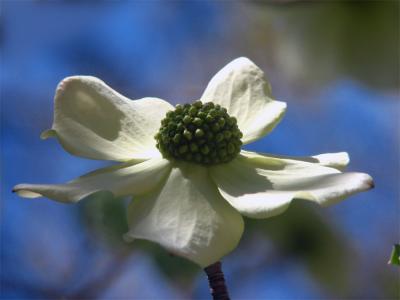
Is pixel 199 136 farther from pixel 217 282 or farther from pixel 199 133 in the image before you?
pixel 217 282

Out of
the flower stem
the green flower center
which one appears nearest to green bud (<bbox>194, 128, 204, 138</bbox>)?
the green flower center

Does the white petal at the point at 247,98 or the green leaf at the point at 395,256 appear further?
the white petal at the point at 247,98

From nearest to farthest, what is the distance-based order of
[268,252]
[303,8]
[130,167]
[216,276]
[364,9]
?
[216,276]
[130,167]
[364,9]
[268,252]
[303,8]

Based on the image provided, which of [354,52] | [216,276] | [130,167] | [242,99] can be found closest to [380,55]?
[354,52]

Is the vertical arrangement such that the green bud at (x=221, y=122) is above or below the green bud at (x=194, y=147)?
above

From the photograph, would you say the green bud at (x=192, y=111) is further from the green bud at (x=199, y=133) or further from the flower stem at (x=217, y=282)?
the flower stem at (x=217, y=282)

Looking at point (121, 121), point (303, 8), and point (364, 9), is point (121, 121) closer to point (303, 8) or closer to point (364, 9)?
point (364, 9)

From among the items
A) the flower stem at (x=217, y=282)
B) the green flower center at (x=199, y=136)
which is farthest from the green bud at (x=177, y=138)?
the flower stem at (x=217, y=282)

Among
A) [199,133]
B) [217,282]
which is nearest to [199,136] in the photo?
[199,133]
